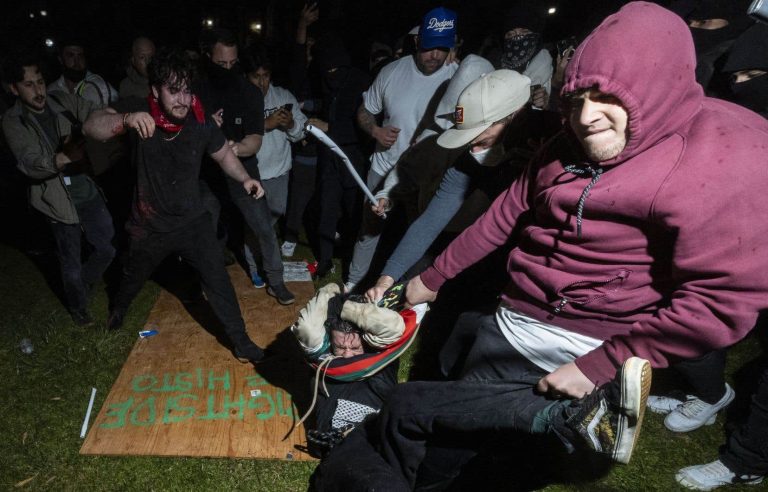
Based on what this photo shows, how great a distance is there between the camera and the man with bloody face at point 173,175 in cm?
287

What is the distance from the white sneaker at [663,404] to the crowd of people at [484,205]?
0.02 meters

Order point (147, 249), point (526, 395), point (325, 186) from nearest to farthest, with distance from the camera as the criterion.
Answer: point (526, 395) → point (147, 249) → point (325, 186)

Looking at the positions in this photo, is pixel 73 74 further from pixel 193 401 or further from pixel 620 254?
pixel 620 254

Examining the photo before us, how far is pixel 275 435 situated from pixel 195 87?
2940 millimetres

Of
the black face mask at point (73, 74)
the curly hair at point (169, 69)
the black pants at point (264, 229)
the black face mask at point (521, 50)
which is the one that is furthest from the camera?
the black face mask at point (73, 74)

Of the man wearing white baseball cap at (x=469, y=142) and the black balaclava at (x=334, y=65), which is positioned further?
the black balaclava at (x=334, y=65)

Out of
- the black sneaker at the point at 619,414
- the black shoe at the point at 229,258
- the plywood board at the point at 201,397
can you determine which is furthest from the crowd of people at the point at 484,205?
the plywood board at the point at 201,397

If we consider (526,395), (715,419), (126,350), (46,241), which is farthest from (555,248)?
(46,241)

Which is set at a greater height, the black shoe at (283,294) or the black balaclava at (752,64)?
the black balaclava at (752,64)

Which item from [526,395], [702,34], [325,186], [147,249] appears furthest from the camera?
[325,186]

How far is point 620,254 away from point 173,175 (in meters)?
2.87

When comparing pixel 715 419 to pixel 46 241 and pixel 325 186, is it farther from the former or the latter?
pixel 46 241

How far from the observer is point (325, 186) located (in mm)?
4988

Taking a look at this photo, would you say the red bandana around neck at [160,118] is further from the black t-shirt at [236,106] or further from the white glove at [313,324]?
the white glove at [313,324]
